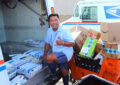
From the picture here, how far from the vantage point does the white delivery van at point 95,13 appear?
6.60m

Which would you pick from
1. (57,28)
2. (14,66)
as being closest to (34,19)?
(57,28)

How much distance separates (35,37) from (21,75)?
3.98ft

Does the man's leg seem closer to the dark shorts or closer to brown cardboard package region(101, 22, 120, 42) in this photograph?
the dark shorts

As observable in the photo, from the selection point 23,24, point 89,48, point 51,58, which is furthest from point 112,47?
point 23,24

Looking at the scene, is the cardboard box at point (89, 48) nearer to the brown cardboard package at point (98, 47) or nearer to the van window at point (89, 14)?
the brown cardboard package at point (98, 47)

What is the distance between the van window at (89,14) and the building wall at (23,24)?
13.7 ft

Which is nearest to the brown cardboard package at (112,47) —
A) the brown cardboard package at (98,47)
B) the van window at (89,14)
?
the brown cardboard package at (98,47)

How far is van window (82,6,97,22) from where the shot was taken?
7005 millimetres

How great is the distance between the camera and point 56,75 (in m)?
2.68

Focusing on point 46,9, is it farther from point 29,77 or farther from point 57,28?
point 29,77

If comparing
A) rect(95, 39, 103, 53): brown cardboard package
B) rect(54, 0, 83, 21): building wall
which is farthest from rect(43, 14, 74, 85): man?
rect(54, 0, 83, 21): building wall

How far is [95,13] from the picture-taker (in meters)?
7.03

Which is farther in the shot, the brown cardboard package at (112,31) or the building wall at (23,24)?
the building wall at (23,24)

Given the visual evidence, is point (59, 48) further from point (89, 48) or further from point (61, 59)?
point (89, 48)
